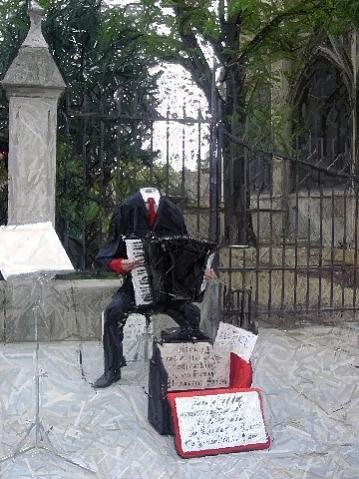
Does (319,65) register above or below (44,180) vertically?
above

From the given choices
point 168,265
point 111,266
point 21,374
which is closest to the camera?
point 168,265

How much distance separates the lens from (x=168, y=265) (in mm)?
5102

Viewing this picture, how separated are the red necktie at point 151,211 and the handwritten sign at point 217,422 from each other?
179cm

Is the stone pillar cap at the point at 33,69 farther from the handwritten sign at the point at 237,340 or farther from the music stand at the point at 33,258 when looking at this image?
the handwritten sign at the point at 237,340

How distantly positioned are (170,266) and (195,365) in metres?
0.80

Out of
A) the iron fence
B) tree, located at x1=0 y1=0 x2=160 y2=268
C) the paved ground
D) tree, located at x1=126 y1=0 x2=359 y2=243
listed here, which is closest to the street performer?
the paved ground

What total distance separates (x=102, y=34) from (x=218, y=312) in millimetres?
4555

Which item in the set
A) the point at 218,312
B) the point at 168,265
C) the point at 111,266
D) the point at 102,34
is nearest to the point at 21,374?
the point at 111,266

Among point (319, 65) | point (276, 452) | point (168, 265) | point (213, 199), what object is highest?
point (319, 65)

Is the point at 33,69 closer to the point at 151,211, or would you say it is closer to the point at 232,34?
the point at 151,211

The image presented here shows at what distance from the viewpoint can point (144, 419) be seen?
4.98 m

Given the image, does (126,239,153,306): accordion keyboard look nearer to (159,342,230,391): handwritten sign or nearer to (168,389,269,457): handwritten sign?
(159,342,230,391): handwritten sign

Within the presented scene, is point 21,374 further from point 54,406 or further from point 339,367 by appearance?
point 339,367

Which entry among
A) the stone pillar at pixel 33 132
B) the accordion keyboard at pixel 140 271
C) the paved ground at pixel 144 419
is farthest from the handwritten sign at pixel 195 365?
the stone pillar at pixel 33 132
